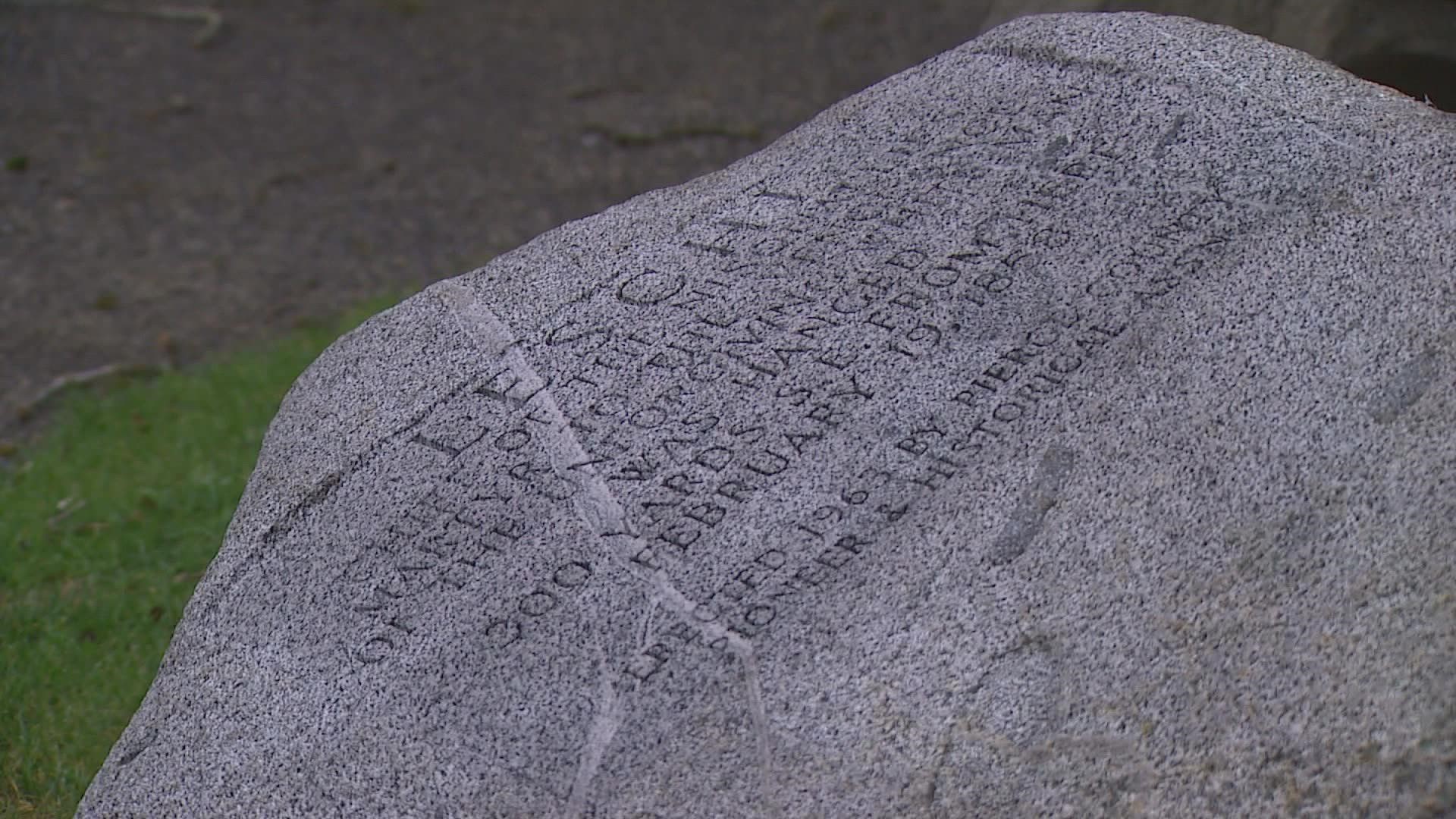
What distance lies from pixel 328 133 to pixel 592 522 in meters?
4.17

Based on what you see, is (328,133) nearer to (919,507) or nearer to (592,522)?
(592,522)

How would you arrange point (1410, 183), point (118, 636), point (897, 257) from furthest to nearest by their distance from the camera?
point (118, 636)
point (897, 257)
point (1410, 183)

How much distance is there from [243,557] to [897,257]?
0.95 meters

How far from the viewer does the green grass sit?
8.63ft

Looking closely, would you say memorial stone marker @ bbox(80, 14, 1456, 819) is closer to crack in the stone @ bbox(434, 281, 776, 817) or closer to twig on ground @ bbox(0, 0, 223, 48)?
crack in the stone @ bbox(434, 281, 776, 817)

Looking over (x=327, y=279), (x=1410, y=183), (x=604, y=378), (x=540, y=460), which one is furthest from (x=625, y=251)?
(x=327, y=279)

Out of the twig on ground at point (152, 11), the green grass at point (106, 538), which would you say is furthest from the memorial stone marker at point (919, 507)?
the twig on ground at point (152, 11)

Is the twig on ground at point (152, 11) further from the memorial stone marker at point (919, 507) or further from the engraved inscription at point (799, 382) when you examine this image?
the engraved inscription at point (799, 382)

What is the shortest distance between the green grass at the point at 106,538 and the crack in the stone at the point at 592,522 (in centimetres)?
107

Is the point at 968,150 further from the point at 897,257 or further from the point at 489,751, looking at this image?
the point at 489,751

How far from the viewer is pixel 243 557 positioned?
1.94 metres

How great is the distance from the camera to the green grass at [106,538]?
8.63ft

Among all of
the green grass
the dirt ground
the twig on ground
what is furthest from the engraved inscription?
the twig on ground

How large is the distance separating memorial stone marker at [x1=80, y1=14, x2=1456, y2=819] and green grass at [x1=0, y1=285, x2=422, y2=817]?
843mm
